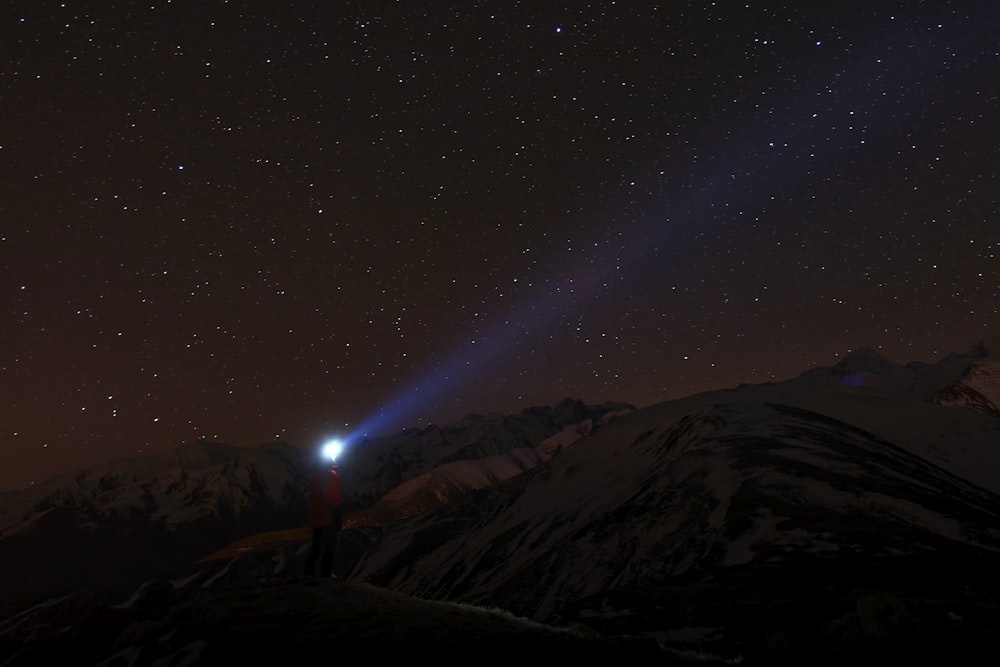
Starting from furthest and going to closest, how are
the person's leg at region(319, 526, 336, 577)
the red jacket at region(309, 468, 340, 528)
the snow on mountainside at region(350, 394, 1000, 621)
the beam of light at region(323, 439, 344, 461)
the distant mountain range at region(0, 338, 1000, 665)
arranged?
the snow on mountainside at region(350, 394, 1000, 621)
the person's leg at region(319, 526, 336, 577)
the red jacket at region(309, 468, 340, 528)
the beam of light at region(323, 439, 344, 461)
the distant mountain range at region(0, 338, 1000, 665)

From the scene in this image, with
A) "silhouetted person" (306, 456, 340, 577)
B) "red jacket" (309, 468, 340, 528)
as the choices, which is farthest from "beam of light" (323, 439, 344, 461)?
"red jacket" (309, 468, 340, 528)

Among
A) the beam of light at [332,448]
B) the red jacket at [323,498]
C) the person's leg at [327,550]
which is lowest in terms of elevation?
the person's leg at [327,550]

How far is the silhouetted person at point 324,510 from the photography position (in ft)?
65.1

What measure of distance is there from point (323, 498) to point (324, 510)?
0.36m

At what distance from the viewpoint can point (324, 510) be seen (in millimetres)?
19859

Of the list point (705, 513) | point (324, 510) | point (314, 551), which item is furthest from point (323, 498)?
point (705, 513)

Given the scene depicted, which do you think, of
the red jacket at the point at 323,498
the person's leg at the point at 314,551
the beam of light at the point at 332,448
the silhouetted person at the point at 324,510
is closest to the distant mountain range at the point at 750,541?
the person's leg at the point at 314,551

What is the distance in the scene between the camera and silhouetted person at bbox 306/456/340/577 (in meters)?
19.8

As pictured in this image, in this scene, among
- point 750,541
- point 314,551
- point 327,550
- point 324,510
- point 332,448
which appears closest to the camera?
point 332,448

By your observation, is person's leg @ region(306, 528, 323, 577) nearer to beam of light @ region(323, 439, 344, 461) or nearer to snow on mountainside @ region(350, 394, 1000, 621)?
beam of light @ region(323, 439, 344, 461)

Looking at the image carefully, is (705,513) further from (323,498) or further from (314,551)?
(323,498)

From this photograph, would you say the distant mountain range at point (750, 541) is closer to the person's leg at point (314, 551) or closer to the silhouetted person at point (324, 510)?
the person's leg at point (314, 551)

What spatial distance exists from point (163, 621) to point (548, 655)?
32.8ft

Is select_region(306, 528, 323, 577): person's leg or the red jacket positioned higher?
the red jacket
